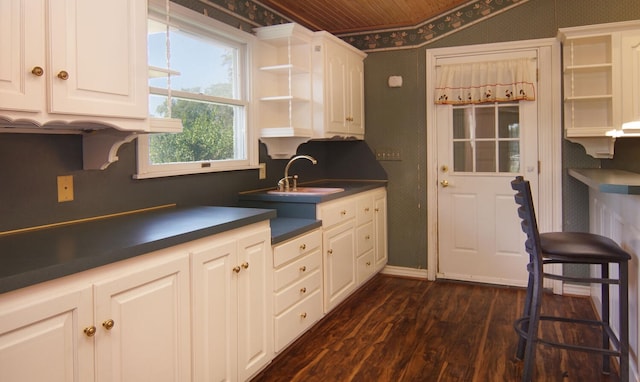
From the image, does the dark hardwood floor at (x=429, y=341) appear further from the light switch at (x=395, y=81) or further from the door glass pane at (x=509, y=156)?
the light switch at (x=395, y=81)

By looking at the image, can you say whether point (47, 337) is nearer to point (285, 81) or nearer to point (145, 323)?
point (145, 323)

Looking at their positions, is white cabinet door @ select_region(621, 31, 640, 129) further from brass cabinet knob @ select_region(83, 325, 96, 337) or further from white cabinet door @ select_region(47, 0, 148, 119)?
brass cabinet knob @ select_region(83, 325, 96, 337)

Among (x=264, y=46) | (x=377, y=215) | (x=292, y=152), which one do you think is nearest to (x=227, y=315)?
(x=292, y=152)

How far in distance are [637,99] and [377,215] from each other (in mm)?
2160

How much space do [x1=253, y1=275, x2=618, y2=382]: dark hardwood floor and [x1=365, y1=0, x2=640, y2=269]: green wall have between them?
631 millimetres

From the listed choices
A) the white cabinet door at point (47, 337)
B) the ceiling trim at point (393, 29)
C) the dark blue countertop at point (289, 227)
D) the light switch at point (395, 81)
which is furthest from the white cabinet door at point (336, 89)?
the white cabinet door at point (47, 337)

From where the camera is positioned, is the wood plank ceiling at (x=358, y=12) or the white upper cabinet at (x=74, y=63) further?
the wood plank ceiling at (x=358, y=12)

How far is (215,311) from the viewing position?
215cm

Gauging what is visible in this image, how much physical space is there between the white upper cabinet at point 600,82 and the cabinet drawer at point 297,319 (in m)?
2.30

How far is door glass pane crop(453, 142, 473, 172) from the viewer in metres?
4.41

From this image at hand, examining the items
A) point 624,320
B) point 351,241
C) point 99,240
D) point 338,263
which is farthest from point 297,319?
point 624,320

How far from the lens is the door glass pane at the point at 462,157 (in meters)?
4.41

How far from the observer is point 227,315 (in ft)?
7.36

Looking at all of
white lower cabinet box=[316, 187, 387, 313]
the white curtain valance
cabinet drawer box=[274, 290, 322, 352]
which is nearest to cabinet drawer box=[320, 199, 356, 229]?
white lower cabinet box=[316, 187, 387, 313]
